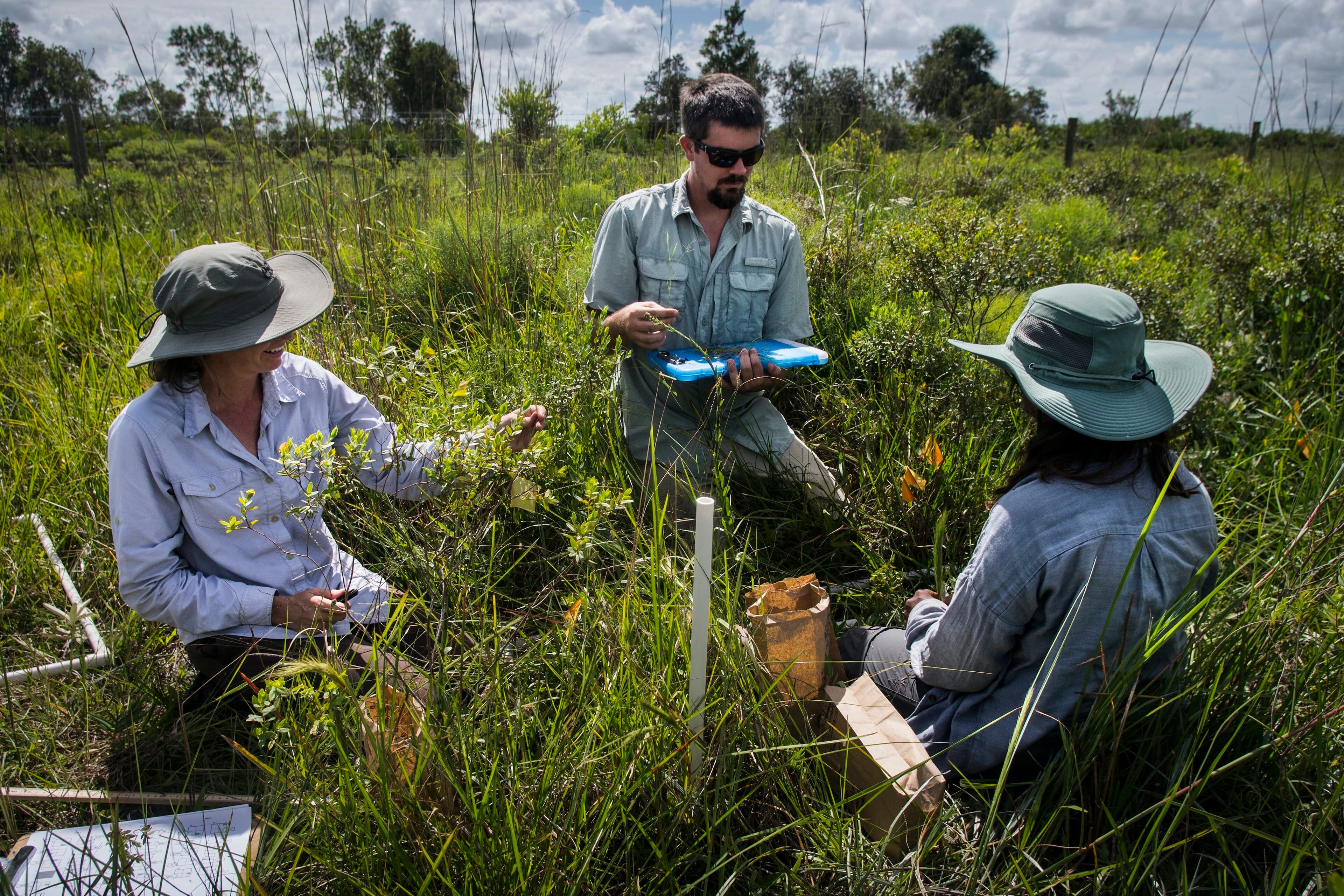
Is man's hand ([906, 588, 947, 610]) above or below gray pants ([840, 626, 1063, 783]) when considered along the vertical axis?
above

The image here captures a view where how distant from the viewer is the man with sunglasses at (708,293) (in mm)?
2771

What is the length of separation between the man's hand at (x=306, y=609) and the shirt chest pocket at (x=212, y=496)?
0.79ft

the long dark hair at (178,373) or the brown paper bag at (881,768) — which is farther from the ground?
the long dark hair at (178,373)

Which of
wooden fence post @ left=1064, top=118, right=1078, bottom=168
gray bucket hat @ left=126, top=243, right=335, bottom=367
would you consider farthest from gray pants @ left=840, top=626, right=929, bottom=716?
wooden fence post @ left=1064, top=118, right=1078, bottom=168

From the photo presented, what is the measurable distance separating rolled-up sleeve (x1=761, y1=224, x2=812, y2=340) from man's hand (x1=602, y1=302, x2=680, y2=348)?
0.64m

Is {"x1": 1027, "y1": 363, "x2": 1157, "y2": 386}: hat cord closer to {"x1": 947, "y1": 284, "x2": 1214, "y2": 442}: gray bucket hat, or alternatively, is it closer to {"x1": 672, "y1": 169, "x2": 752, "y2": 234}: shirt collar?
{"x1": 947, "y1": 284, "x2": 1214, "y2": 442}: gray bucket hat

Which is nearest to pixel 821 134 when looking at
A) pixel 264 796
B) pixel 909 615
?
pixel 909 615

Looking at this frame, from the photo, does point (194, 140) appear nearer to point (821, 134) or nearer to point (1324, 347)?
point (821, 134)

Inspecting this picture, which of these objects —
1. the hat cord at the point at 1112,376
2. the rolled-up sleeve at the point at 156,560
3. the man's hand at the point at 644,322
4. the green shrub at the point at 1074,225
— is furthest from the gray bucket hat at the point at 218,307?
the green shrub at the point at 1074,225

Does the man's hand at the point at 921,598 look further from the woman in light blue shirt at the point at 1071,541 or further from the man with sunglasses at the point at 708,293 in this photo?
the man with sunglasses at the point at 708,293

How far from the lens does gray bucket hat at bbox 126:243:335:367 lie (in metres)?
1.83

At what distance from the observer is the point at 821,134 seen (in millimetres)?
6094

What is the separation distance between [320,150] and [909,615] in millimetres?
3719

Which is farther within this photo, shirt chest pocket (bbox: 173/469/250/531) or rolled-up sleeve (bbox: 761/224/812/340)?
rolled-up sleeve (bbox: 761/224/812/340)
